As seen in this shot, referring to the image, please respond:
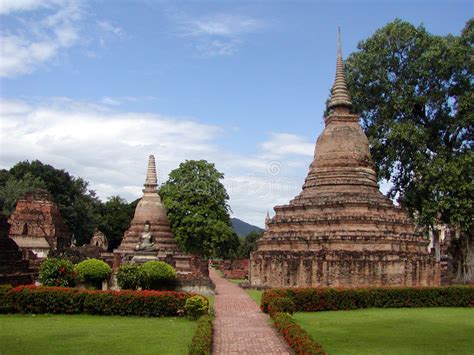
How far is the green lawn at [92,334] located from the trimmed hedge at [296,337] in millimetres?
2285

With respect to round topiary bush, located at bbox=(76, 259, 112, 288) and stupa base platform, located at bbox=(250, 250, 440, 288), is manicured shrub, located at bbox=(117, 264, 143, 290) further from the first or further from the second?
stupa base platform, located at bbox=(250, 250, 440, 288)

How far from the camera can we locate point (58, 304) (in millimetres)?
18062

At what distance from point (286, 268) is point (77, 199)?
4938cm

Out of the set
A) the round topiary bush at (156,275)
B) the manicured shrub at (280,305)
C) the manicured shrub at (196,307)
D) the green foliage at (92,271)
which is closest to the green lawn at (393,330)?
the manicured shrub at (280,305)

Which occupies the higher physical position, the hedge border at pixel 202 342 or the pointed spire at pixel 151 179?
the pointed spire at pixel 151 179

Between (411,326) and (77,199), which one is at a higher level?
(77,199)

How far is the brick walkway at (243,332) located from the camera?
1266 centimetres

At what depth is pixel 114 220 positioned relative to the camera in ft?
265

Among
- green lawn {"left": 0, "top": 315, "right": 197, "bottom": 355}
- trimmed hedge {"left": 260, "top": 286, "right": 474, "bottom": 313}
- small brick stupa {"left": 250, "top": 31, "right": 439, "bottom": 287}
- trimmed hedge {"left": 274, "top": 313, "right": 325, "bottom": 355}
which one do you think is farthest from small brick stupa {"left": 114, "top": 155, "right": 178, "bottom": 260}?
trimmed hedge {"left": 274, "top": 313, "right": 325, "bottom": 355}

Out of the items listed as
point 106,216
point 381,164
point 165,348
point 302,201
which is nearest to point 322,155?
point 302,201

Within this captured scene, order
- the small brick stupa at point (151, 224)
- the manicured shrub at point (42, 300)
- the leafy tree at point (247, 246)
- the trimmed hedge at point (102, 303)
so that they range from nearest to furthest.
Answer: the manicured shrub at point (42, 300) → the trimmed hedge at point (102, 303) → the small brick stupa at point (151, 224) → the leafy tree at point (247, 246)

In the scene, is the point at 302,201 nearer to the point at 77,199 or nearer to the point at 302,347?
the point at 302,347

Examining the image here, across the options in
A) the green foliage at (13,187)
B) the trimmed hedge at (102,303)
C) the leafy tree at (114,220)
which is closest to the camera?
the trimmed hedge at (102,303)

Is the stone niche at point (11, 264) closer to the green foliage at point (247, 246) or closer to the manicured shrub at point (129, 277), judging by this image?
the manicured shrub at point (129, 277)
